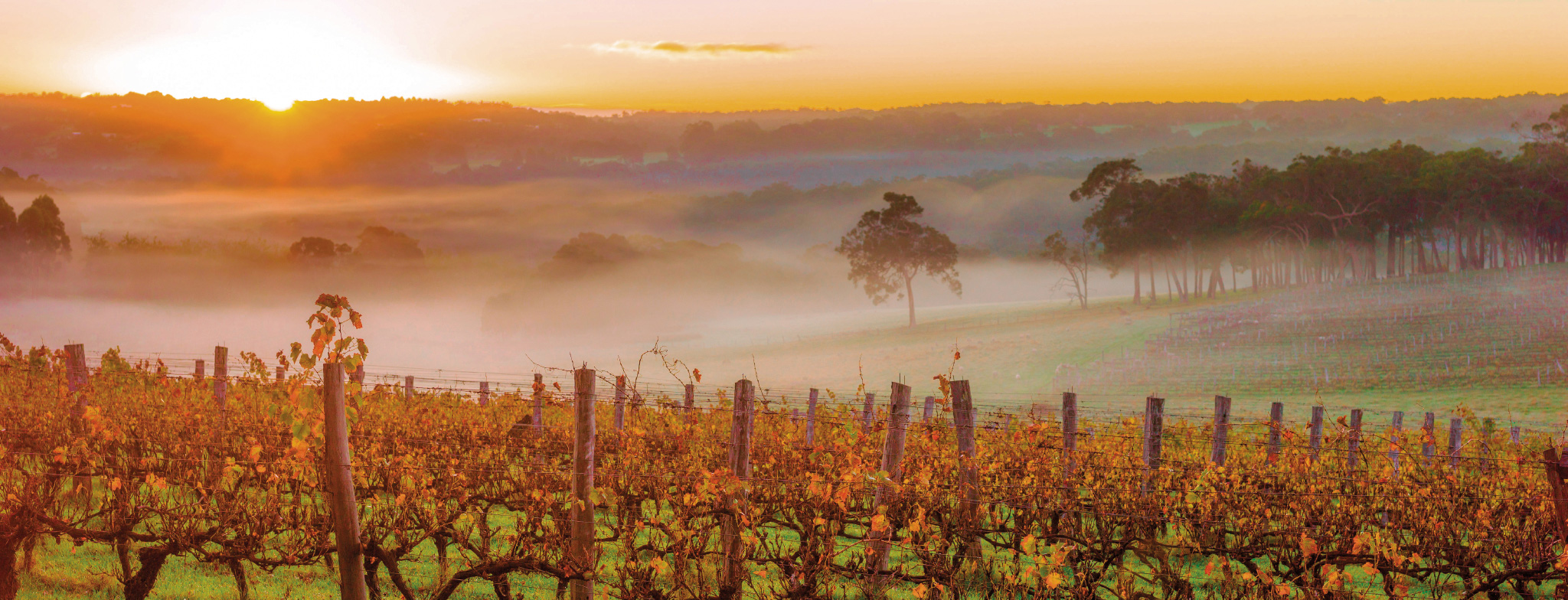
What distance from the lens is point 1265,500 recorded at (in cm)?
1030

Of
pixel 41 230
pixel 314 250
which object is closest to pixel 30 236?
pixel 41 230

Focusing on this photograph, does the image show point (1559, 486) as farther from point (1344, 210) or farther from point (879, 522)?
point (1344, 210)

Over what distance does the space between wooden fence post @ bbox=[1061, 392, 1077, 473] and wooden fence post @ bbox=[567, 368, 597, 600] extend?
6.53m

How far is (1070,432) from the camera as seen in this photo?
12.2 m

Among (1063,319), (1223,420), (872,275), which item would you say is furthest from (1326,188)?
(1223,420)

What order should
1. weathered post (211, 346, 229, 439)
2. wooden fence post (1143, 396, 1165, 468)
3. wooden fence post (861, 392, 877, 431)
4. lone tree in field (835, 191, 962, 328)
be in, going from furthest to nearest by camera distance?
lone tree in field (835, 191, 962, 328), wooden fence post (861, 392, 877, 431), weathered post (211, 346, 229, 439), wooden fence post (1143, 396, 1165, 468)

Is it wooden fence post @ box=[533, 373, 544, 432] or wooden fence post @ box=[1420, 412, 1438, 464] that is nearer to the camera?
wooden fence post @ box=[1420, 412, 1438, 464]

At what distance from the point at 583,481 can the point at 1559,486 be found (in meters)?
5.96

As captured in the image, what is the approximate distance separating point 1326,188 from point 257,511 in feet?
284

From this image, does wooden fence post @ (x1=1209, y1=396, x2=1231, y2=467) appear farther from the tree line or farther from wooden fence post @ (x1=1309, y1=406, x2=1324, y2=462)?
the tree line

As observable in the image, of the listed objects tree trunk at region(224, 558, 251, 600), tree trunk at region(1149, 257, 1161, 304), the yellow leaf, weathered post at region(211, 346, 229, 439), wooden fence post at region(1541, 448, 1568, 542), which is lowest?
tree trunk at region(224, 558, 251, 600)

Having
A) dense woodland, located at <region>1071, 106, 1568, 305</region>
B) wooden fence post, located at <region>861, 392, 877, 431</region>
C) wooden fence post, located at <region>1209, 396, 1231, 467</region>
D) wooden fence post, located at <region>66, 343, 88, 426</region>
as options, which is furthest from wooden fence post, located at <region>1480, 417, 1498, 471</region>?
dense woodland, located at <region>1071, 106, 1568, 305</region>

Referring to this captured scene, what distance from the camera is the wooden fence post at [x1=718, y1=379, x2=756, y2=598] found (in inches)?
279

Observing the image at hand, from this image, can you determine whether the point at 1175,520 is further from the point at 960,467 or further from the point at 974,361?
the point at 974,361
